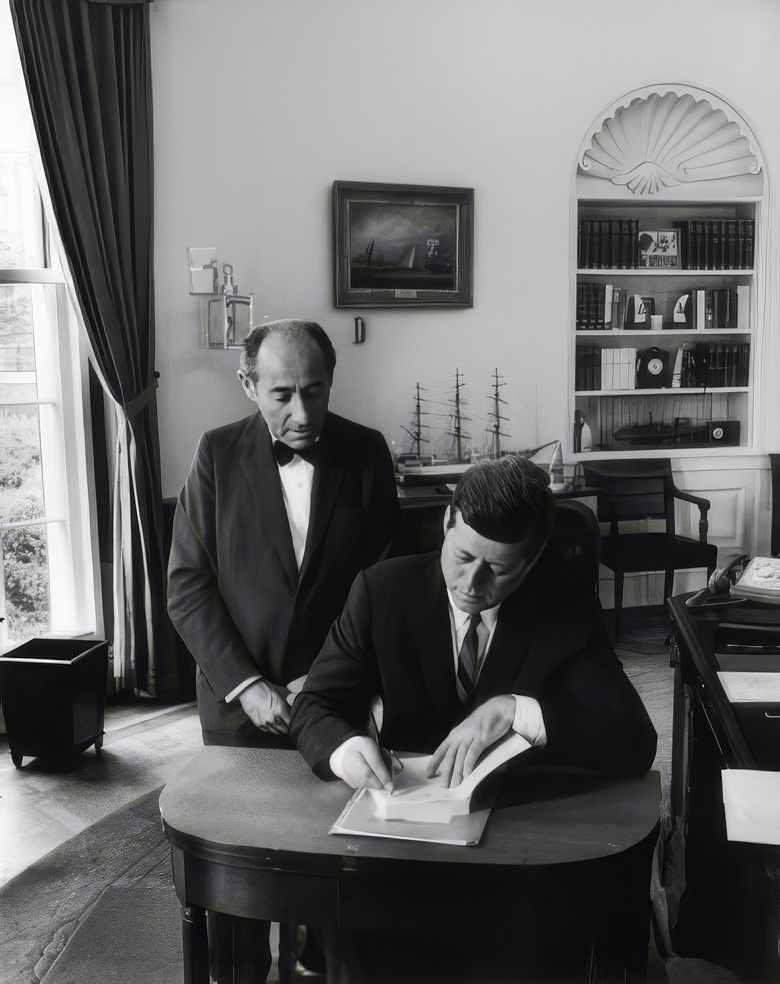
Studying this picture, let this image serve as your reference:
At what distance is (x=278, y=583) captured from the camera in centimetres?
211

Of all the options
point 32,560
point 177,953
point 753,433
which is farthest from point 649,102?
point 177,953

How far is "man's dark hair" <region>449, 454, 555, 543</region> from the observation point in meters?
1.52

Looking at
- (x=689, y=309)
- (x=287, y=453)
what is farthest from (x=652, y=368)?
(x=287, y=453)

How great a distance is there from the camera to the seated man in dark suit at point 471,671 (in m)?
1.53

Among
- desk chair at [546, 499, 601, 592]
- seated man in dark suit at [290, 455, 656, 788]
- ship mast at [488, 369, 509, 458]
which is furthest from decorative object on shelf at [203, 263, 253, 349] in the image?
seated man in dark suit at [290, 455, 656, 788]

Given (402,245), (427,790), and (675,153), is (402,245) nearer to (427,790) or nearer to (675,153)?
(675,153)

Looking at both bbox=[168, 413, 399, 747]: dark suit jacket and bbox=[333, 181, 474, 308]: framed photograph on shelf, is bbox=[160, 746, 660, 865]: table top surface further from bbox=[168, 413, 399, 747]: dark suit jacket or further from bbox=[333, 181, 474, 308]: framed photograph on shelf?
bbox=[333, 181, 474, 308]: framed photograph on shelf

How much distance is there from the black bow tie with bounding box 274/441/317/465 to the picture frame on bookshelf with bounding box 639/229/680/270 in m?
3.69

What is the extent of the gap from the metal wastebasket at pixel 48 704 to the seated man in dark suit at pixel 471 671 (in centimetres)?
203

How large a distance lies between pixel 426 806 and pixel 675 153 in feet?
14.8

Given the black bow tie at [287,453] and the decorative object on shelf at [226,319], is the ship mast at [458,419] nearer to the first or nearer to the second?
the decorative object on shelf at [226,319]

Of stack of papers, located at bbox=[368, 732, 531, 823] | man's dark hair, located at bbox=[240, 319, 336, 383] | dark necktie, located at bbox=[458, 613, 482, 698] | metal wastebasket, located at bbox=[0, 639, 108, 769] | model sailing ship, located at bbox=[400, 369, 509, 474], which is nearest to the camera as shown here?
stack of papers, located at bbox=[368, 732, 531, 823]

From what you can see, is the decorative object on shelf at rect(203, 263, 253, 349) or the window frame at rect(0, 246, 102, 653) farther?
the decorative object on shelf at rect(203, 263, 253, 349)

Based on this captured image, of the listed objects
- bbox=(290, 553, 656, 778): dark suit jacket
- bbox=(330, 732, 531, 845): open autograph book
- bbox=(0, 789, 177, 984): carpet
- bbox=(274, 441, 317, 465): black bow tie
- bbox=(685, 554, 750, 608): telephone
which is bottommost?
bbox=(0, 789, 177, 984): carpet
